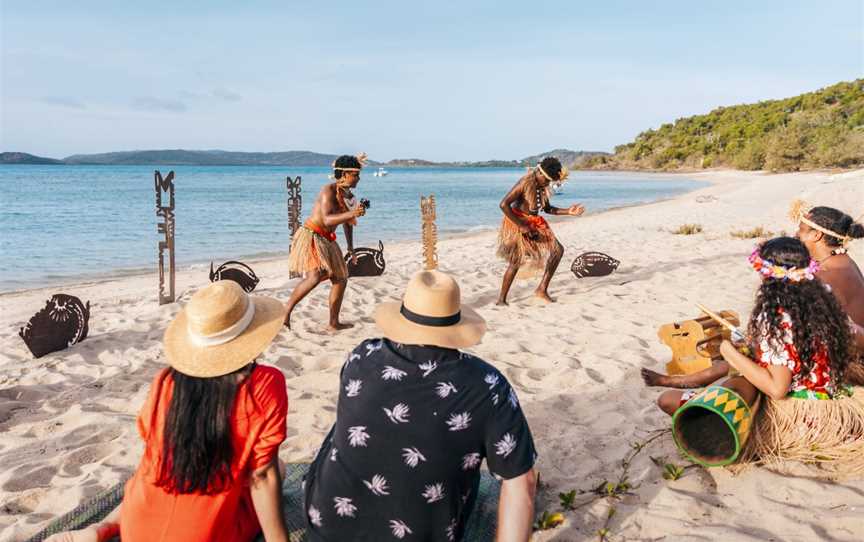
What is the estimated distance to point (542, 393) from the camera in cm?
406

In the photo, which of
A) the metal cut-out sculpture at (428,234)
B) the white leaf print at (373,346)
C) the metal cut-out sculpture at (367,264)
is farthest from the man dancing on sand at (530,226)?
the white leaf print at (373,346)

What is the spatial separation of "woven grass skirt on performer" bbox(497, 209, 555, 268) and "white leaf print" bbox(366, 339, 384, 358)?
452 cm

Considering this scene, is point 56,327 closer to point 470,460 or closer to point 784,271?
point 470,460

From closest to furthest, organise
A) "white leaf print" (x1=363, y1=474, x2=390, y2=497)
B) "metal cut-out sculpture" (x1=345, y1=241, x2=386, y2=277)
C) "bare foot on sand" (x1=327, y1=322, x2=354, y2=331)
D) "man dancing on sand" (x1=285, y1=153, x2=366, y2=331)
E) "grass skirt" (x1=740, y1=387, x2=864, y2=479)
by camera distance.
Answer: "white leaf print" (x1=363, y1=474, x2=390, y2=497)
"grass skirt" (x1=740, y1=387, x2=864, y2=479)
"man dancing on sand" (x1=285, y1=153, x2=366, y2=331)
"bare foot on sand" (x1=327, y1=322, x2=354, y2=331)
"metal cut-out sculpture" (x1=345, y1=241, x2=386, y2=277)

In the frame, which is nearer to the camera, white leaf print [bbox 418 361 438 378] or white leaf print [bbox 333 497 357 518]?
white leaf print [bbox 418 361 438 378]

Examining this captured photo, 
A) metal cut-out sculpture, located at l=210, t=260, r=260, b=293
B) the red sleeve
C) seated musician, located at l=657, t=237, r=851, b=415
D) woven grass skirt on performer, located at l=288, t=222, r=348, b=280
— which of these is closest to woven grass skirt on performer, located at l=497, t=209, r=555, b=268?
woven grass skirt on performer, located at l=288, t=222, r=348, b=280

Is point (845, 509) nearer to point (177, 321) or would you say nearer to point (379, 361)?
point (379, 361)

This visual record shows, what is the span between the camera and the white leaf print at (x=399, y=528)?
1.99m

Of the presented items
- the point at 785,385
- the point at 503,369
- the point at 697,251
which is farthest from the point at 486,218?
the point at 785,385

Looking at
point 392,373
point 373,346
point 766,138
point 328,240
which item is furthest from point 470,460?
point 766,138

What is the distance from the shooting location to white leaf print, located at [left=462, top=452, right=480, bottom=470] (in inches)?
77.0

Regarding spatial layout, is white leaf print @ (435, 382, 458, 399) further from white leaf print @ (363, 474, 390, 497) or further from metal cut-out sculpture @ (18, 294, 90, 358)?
metal cut-out sculpture @ (18, 294, 90, 358)

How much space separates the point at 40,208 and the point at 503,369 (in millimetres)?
26039

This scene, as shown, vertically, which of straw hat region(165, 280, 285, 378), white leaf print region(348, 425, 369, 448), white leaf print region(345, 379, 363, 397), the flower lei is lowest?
white leaf print region(348, 425, 369, 448)
